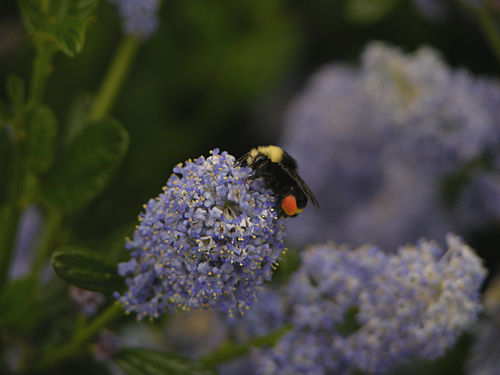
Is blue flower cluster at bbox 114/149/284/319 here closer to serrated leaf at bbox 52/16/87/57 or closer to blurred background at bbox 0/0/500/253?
serrated leaf at bbox 52/16/87/57

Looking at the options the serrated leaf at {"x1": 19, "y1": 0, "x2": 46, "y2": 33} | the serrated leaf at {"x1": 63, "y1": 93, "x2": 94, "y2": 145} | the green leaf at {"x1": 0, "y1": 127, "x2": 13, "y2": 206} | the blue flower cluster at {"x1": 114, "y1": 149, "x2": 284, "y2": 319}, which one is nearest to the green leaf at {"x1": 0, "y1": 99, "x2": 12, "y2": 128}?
the green leaf at {"x1": 0, "y1": 127, "x2": 13, "y2": 206}

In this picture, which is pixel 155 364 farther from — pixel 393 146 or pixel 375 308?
pixel 393 146

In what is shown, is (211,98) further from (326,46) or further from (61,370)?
(61,370)

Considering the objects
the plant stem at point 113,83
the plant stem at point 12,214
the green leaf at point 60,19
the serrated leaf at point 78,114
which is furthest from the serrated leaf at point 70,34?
the serrated leaf at point 78,114

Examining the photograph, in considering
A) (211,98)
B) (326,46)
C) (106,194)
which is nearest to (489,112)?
(326,46)

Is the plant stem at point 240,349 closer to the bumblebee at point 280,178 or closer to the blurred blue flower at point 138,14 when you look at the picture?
the bumblebee at point 280,178
